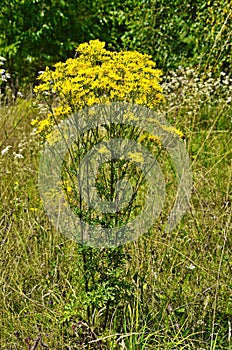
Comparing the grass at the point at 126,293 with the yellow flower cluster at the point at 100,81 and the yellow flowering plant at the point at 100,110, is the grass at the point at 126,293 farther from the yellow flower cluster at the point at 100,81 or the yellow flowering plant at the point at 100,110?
the yellow flower cluster at the point at 100,81

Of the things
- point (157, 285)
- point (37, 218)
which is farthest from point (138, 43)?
point (157, 285)

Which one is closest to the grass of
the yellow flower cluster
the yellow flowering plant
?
the yellow flowering plant

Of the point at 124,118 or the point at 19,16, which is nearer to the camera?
the point at 124,118

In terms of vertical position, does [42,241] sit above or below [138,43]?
below

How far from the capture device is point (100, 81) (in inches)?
71.1

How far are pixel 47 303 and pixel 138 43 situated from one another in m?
4.83

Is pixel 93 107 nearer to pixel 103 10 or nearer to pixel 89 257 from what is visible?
pixel 89 257

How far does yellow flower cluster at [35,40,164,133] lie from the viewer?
1805 mm

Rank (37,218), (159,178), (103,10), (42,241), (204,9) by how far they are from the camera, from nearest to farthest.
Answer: (42,241), (37,218), (159,178), (204,9), (103,10)

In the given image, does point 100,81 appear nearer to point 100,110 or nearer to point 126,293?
point 100,110

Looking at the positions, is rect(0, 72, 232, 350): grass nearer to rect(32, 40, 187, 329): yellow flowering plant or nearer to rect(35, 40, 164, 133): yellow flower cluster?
rect(32, 40, 187, 329): yellow flowering plant

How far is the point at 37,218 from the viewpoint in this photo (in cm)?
297

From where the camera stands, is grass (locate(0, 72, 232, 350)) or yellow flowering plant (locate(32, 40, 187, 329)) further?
grass (locate(0, 72, 232, 350))

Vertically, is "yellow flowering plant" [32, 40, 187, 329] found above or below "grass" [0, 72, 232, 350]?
above
